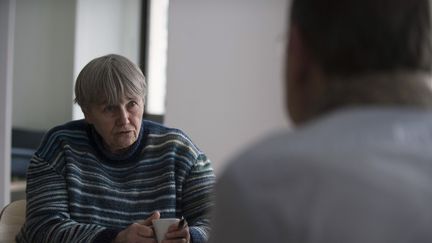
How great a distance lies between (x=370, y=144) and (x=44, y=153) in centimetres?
142

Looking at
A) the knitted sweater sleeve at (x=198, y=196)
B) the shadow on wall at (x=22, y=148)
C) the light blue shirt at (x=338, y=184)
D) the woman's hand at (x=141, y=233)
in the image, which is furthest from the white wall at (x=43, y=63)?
the light blue shirt at (x=338, y=184)

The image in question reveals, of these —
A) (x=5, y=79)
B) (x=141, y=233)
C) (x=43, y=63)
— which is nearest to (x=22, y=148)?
(x=43, y=63)

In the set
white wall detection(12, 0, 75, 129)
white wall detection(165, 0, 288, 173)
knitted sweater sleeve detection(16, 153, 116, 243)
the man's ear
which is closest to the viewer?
the man's ear

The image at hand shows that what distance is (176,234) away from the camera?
1714 mm

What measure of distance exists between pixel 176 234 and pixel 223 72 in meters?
1.77

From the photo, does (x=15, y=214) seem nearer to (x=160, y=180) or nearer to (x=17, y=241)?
(x=17, y=241)

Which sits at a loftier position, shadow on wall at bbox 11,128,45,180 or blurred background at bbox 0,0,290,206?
blurred background at bbox 0,0,290,206

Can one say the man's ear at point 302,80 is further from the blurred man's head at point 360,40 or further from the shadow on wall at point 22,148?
the shadow on wall at point 22,148

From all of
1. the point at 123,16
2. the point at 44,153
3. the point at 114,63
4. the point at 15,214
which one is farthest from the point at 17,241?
the point at 123,16

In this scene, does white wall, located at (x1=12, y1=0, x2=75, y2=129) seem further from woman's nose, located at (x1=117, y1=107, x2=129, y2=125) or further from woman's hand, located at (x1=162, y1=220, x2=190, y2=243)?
woman's hand, located at (x1=162, y1=220, x2=190, y2=243)

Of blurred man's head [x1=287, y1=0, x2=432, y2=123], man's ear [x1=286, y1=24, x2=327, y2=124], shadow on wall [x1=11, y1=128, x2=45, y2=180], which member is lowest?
shadow on wall [x1=11, y1=128, x2=45, y2=180]

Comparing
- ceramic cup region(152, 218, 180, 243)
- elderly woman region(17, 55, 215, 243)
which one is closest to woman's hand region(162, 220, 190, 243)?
ceramic cup region(152, 218, 180, 243)

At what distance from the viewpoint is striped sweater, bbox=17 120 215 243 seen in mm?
1923

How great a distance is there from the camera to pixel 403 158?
2.24 feet
